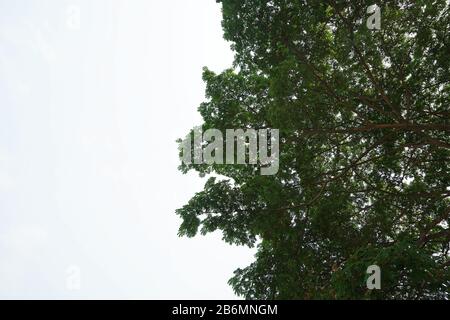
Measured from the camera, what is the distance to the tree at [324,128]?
350 inches

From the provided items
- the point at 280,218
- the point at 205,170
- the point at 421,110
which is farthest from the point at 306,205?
the point at 421,110

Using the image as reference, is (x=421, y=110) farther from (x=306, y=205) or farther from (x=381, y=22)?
(x=306, y=205)

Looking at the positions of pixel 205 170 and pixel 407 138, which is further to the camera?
pixel 205 170

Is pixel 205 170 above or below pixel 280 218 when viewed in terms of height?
above

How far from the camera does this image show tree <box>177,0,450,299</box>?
29.1 feet

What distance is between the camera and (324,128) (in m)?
9.45

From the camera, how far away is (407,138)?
10258 millimetres
